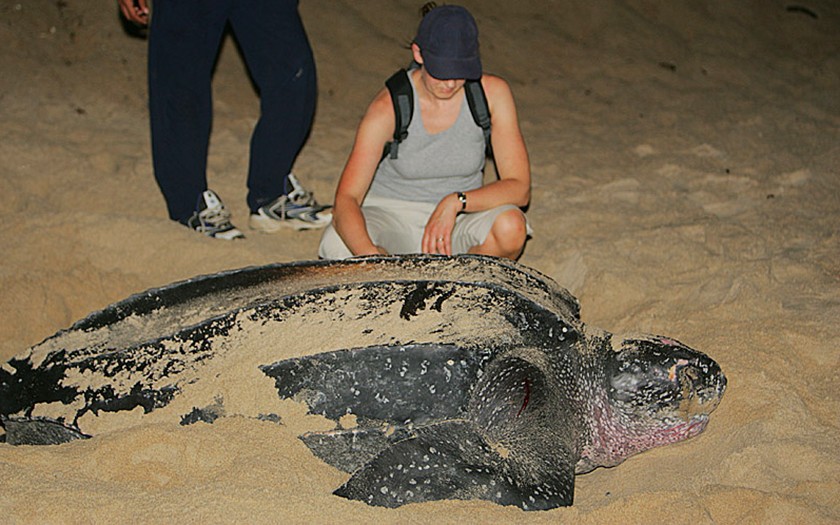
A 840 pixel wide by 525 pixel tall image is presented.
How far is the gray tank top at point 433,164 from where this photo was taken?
6.89ft

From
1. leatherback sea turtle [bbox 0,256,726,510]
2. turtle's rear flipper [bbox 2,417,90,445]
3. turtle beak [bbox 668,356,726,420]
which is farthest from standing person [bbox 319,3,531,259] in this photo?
turtle's rear flipper [bbox 2,417,90,445]

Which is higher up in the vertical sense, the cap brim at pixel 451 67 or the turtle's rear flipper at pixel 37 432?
the cap brim at pixel 451 67

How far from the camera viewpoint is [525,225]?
7.07 ft

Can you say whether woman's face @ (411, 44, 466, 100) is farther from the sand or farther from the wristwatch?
the sand

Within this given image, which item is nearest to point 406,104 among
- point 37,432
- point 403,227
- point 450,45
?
point 450,45

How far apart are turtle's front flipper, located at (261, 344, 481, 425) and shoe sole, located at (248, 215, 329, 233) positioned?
4.32 feet

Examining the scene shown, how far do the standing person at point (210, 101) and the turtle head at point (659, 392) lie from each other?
1.40 metres

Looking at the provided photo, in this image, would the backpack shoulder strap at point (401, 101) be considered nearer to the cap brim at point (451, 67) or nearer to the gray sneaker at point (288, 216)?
the cap brim at point (451, 67)

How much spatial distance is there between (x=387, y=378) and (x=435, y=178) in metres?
0.85

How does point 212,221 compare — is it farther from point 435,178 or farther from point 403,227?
point 435,178

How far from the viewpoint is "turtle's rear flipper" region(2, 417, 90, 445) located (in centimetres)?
154

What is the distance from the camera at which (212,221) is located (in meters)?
2.63

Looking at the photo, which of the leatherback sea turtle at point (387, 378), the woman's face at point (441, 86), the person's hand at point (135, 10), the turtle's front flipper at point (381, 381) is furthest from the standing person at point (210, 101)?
the turtle's front flipper at point (381, 381)

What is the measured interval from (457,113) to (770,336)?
1.00 m
